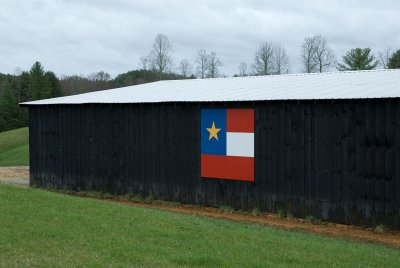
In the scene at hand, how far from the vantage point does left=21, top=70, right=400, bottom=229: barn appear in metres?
13.3

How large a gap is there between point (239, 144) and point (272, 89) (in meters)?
2.24

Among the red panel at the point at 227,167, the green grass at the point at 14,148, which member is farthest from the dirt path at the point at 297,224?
the green grass at the point at 14,148

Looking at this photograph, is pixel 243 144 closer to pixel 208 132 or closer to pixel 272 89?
pixel 208 132

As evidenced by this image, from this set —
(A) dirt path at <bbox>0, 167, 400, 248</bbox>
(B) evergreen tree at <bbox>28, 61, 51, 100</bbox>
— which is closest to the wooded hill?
(B) evergreen tree at <bbox>28, 61, 51, 100</bbox>

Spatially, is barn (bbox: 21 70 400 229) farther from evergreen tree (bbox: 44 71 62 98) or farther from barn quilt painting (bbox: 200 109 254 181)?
evergreen tree (bbox: 44 71 62 98)

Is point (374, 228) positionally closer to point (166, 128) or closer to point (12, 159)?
point (166, 128)

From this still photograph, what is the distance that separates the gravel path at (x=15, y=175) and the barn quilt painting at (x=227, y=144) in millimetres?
8780

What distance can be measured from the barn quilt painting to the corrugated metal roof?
51cm

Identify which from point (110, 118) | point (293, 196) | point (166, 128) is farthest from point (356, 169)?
point (110, 118)

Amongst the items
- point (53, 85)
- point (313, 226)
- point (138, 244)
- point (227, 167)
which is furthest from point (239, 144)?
point (53, 85)

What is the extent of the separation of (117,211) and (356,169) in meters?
5.84

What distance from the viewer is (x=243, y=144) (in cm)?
1566

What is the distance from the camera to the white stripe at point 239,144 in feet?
50.9

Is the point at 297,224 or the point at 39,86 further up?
the point at 39,86
